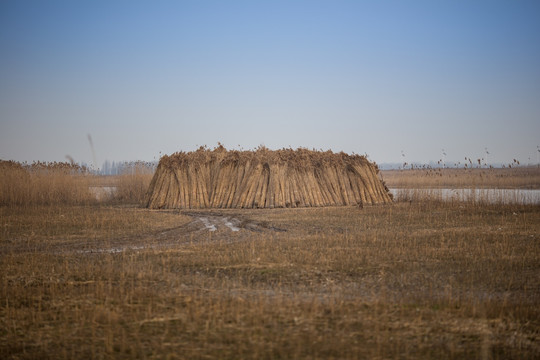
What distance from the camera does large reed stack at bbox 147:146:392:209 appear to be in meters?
26.2

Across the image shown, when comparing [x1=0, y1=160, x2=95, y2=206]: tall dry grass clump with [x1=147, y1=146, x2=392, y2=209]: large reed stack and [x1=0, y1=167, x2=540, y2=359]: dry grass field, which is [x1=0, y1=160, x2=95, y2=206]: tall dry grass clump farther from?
[x1=0, y1=167, x2=540, y2=359]: dry grass field

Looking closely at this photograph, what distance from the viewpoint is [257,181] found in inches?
1041

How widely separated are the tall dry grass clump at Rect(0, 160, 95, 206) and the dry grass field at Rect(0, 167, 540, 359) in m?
9.02

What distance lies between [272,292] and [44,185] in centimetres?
2228

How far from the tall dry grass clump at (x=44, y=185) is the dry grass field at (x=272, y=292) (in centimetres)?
902

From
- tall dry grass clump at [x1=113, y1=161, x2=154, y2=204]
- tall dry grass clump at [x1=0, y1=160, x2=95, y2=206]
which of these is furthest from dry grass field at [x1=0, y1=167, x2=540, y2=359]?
tall dry grass clump at [x1=113, y1=161, x2=154, y2=204]

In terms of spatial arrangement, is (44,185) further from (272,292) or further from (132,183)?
(272,292)

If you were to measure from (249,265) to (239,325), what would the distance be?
3.89 m

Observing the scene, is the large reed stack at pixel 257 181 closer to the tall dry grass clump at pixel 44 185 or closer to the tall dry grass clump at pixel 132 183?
the tall dry grass clump at pixel 44 185

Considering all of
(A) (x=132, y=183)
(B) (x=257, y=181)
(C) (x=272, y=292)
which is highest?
(A) (x=132, y=183)

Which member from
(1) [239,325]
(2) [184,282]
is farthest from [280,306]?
(2) [184,282]

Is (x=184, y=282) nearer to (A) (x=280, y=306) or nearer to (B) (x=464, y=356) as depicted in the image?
(A) (x=280, y=306)

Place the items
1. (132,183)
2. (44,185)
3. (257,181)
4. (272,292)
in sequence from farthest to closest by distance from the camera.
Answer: (132,183) < (44,185) < (257,181) < (272,292)

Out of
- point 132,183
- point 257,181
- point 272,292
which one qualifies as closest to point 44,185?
point 132,183
